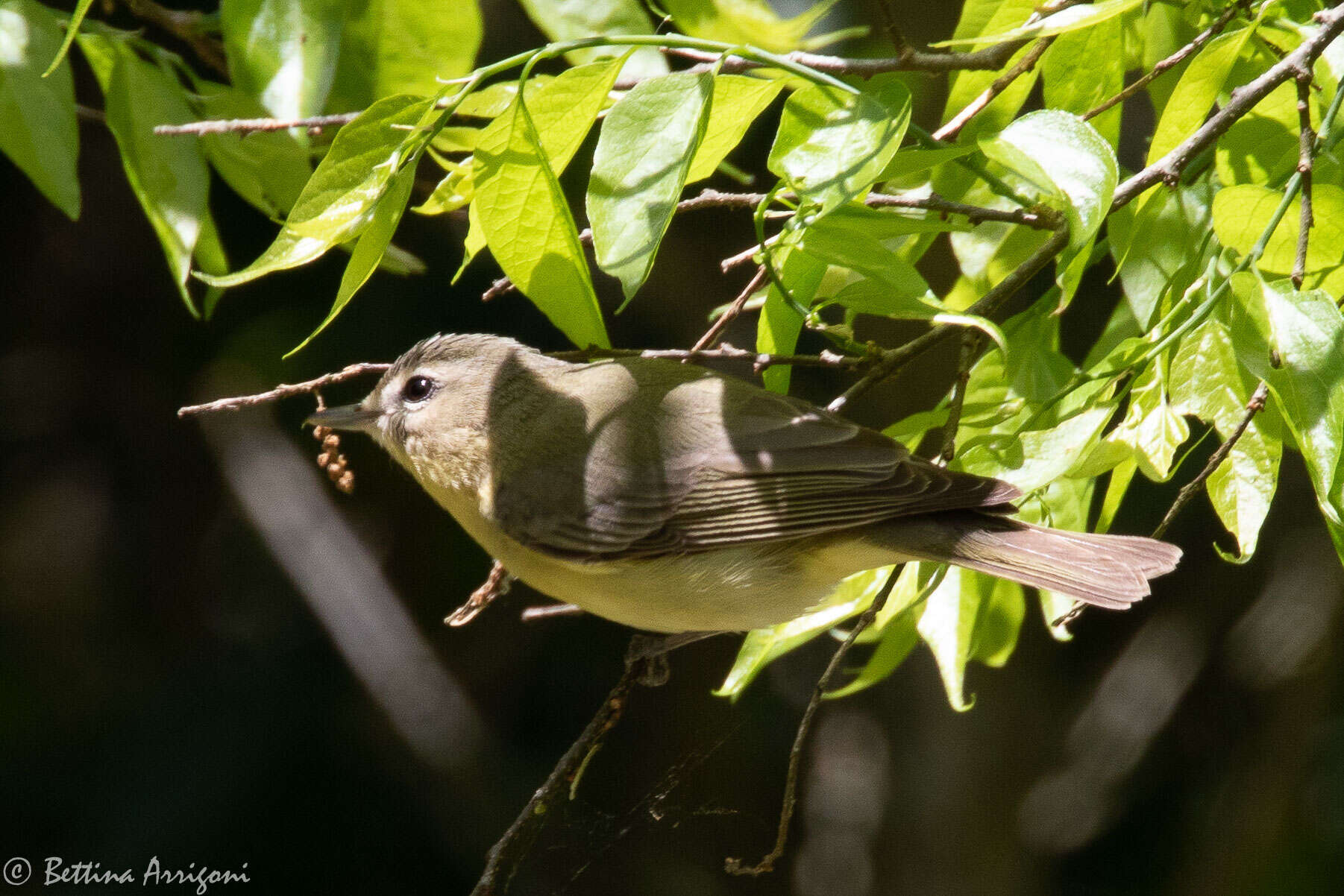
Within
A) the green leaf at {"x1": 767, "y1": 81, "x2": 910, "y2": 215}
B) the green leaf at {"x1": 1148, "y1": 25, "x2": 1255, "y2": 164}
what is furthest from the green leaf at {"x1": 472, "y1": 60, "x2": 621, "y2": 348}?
the green leaf at {"x1": 1148, "y1": 25, "x2": 1255, "y2": 164}

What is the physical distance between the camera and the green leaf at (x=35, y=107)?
2.13 metres

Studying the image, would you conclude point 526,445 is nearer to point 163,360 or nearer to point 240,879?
point 240,879

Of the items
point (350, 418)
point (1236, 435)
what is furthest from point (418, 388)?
point (1236, 435)

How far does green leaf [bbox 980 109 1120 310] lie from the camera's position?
152 cm

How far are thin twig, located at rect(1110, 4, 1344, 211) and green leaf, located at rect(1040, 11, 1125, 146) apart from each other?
182 millimetres

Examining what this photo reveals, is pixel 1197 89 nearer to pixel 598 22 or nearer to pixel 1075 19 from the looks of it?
pixel 1075 19

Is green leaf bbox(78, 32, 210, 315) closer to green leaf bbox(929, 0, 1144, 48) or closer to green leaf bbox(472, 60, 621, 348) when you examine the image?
green leaf bbox(472, 60, 621, 348)

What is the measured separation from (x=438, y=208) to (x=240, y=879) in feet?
10.7

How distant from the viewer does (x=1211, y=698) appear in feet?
17.3

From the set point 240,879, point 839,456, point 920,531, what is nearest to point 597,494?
point 839,456

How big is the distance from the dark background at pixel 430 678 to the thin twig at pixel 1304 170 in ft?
9.00

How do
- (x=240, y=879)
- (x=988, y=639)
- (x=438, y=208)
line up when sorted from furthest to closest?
(x=240, y=879) → (x=988, y=639) → (x=438, y=208)
